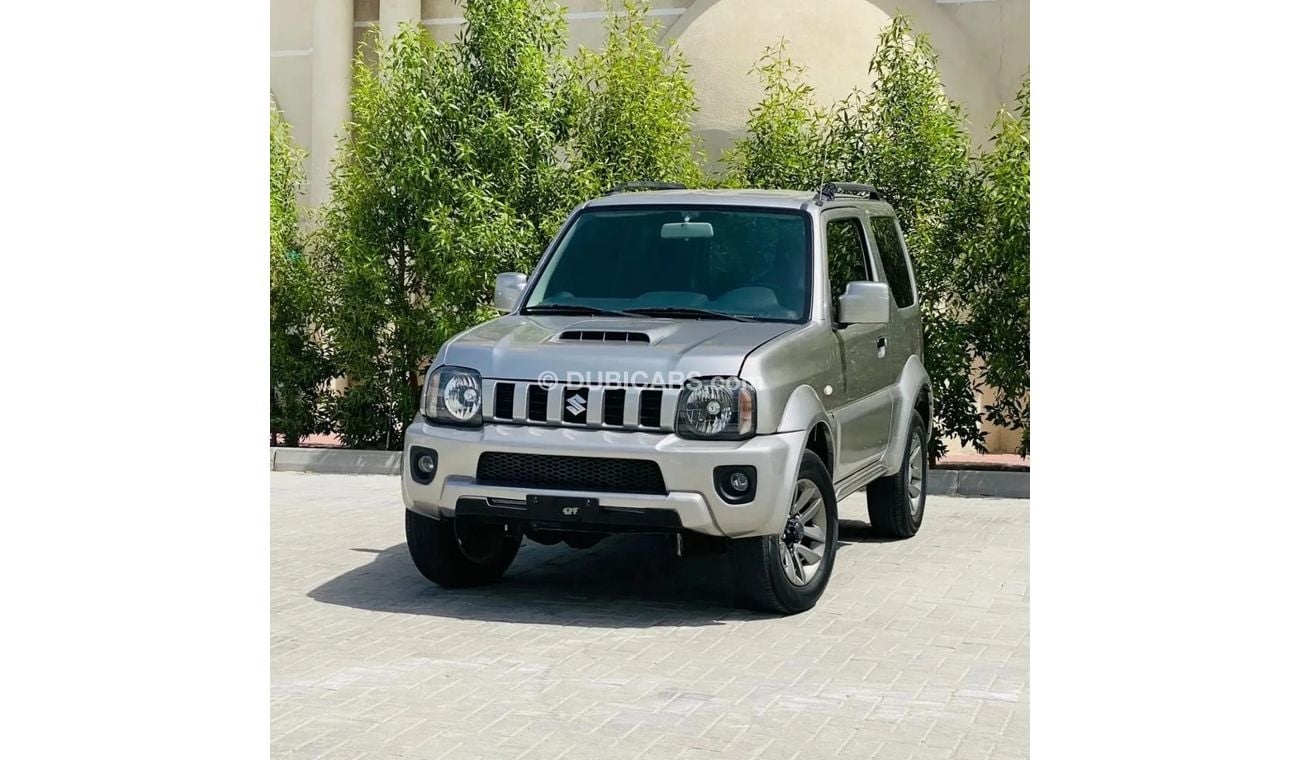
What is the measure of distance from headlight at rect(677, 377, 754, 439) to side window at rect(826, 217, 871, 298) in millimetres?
1425

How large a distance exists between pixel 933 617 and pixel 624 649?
1701mm

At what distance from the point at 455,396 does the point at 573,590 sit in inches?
54.6

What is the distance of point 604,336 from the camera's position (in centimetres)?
759

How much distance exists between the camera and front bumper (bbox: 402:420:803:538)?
717 cm

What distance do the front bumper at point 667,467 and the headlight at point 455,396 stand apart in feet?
0.30

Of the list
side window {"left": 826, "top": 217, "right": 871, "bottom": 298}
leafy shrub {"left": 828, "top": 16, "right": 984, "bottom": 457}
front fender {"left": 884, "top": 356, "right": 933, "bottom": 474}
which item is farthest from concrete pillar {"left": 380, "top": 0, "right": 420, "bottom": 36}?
side window {"left": 826, "top": 217, "right": 871, "bottom": 298}

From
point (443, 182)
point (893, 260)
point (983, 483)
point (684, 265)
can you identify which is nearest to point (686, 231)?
point (684, 265)

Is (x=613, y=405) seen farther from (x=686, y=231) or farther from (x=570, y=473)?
(x=686, y=231)

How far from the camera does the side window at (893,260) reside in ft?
32.1

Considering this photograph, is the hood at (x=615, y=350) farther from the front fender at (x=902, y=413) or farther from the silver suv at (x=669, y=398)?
the front fender at (x=902, y=413)

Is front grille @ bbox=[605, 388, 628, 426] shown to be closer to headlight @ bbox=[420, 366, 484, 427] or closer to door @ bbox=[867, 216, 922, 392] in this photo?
headlight @ bbox=[420, 366, 484, 427]

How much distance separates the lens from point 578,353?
743 cm

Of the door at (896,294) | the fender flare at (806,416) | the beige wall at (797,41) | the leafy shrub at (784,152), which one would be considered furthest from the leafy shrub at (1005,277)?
the fender flare at (806,416)
